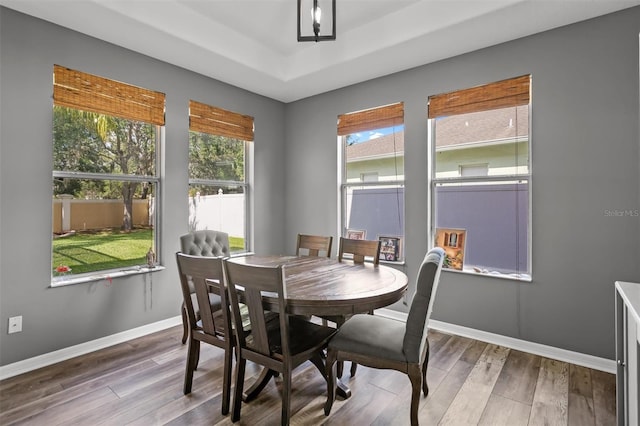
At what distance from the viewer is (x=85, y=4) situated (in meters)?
2.37

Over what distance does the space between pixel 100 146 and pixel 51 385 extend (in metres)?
1.94

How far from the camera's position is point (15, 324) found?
8.02 ft

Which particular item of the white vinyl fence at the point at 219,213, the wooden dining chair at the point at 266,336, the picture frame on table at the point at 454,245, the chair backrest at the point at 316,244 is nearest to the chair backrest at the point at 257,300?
the wooden dining chair at the point at 266,336

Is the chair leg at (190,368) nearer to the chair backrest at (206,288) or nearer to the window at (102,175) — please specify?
the chair backrest at (206,288)

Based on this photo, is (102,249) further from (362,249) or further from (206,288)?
(362,249)

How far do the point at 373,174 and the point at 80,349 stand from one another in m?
3.31

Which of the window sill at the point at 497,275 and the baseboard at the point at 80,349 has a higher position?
the window sill at the point at 497,275

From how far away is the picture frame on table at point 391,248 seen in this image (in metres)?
3.66

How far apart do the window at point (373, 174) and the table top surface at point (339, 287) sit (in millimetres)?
→ 1209

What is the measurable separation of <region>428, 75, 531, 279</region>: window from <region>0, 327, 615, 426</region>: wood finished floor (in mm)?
914

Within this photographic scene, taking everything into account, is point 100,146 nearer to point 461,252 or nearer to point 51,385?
point 51,385

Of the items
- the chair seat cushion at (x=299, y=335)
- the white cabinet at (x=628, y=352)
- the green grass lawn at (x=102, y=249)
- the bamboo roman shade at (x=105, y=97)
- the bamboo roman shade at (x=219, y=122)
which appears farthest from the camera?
the bamboo roman shade at (x=219, y=122)

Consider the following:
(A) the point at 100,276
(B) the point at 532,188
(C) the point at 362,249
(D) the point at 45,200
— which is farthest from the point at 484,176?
(D) the point at 45,200

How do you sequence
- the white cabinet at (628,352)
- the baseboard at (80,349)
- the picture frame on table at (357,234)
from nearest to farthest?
the white cabinet at (628,352) → the baseboard at (80,349) → the picture frame on table at (357,234)
